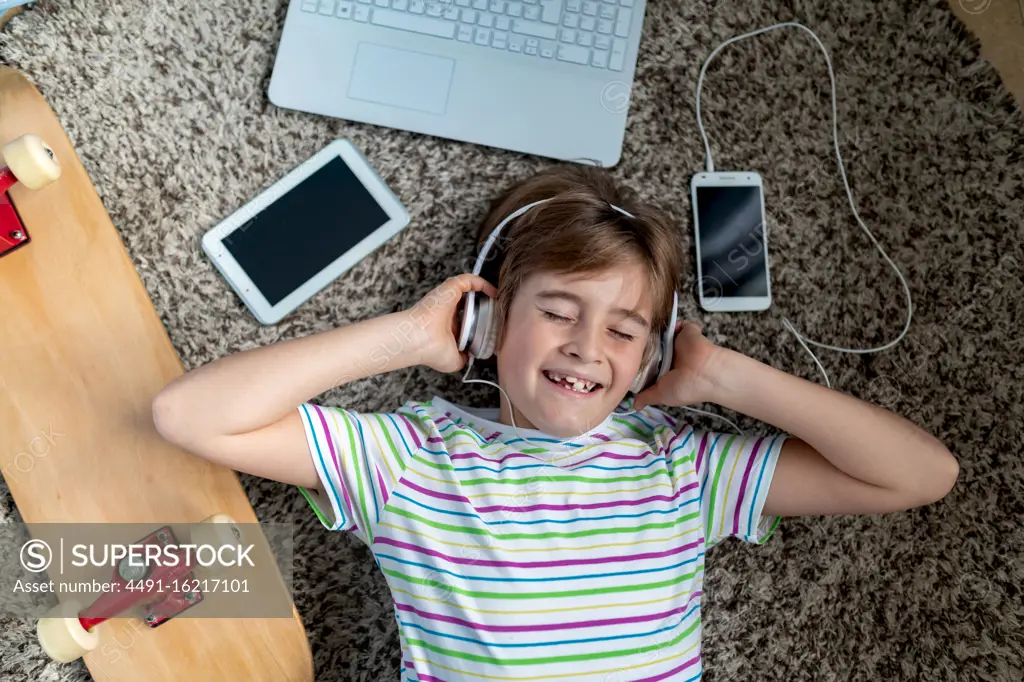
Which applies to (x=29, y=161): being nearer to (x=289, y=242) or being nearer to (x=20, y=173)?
(x=20, y=173)

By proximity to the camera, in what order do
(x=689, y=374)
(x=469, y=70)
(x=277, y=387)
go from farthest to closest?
(x=469, y=70), (x=689, y=374), (x=277, y=387)

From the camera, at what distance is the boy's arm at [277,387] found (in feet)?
2.92

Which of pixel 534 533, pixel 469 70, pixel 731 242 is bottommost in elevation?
pixel 534 533

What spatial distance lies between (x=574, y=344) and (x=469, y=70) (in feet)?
1.54

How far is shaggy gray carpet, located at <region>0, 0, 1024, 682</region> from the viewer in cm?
Result: 115

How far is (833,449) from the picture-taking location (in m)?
0.96

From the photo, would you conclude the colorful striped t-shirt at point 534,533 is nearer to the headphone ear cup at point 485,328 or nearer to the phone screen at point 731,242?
the headphone ear cup at point 485,328

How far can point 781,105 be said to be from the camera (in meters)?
1.23

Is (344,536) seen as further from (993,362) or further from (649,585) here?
(993,362)

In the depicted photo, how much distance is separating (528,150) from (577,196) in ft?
0.58

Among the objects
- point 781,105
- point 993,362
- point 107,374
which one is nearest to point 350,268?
point 107,374

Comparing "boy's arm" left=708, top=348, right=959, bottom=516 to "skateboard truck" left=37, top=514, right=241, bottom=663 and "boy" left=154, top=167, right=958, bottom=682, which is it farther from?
"skateboard truck" left=37, top=514, right=241, bottom=663

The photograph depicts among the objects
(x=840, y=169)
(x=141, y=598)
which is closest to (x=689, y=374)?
(x=840, y=169)

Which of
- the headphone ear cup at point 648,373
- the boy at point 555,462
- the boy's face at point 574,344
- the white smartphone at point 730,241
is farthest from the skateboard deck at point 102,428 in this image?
the white smartphone at point 730,241
